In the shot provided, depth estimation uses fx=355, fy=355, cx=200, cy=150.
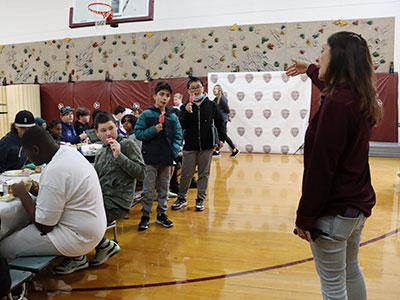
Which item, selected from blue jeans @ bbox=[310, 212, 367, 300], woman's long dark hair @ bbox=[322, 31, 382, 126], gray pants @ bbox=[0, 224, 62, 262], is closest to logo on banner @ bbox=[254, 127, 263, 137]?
gray pants @ bbox=[0, 224, 62, 262]

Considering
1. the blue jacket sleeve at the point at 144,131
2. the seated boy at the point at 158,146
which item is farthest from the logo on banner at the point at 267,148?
the blue jacket sleeve at the point at 144,131

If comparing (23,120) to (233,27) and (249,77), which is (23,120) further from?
(233,27)

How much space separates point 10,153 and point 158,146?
5.05 feet

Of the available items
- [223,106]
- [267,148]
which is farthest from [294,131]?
[223,106]

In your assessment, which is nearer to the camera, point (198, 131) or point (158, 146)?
point (158, 146)

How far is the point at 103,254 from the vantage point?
297 centimetres

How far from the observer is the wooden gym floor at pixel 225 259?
2.54 metres

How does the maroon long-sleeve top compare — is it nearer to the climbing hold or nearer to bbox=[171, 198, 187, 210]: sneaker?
bbox=[171, 198, 187, 210]: sneaker

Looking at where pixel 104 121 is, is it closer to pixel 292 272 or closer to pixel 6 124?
pixel 292 272

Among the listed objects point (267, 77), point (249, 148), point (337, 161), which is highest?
point (267, 77)

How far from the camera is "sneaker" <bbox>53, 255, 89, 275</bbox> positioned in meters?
2.77

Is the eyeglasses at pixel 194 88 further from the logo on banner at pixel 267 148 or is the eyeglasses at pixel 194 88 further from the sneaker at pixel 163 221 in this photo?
the logo on banner at pixel 267 148

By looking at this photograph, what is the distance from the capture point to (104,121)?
307cm

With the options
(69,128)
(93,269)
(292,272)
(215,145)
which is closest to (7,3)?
(69,128)
